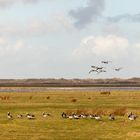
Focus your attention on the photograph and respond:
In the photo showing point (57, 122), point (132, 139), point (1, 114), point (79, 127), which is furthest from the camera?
point (1, 114)

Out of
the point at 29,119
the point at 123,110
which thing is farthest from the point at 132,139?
the point at 123,110

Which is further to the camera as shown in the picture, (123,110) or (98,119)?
(123,110)

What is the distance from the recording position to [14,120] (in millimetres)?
46094

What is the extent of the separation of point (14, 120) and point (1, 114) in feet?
23.0

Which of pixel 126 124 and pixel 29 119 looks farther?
pixel 29 119

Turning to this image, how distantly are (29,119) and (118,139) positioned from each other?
13.2m

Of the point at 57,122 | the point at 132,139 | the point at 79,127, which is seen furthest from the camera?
the point at 57,122

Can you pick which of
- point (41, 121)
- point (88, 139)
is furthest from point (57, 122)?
point (88, 139)

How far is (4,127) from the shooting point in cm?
4159

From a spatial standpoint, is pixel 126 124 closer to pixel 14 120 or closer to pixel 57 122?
pixel 57 122

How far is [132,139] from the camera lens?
117 ft

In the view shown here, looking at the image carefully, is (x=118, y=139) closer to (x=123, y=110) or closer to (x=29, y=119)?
(x=29, y=119)

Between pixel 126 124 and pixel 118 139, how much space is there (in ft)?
25.1

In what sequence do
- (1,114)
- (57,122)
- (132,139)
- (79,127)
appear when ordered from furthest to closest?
1. (1,114)
2. (57,122)
3. (79,127)
4. (132,139)
